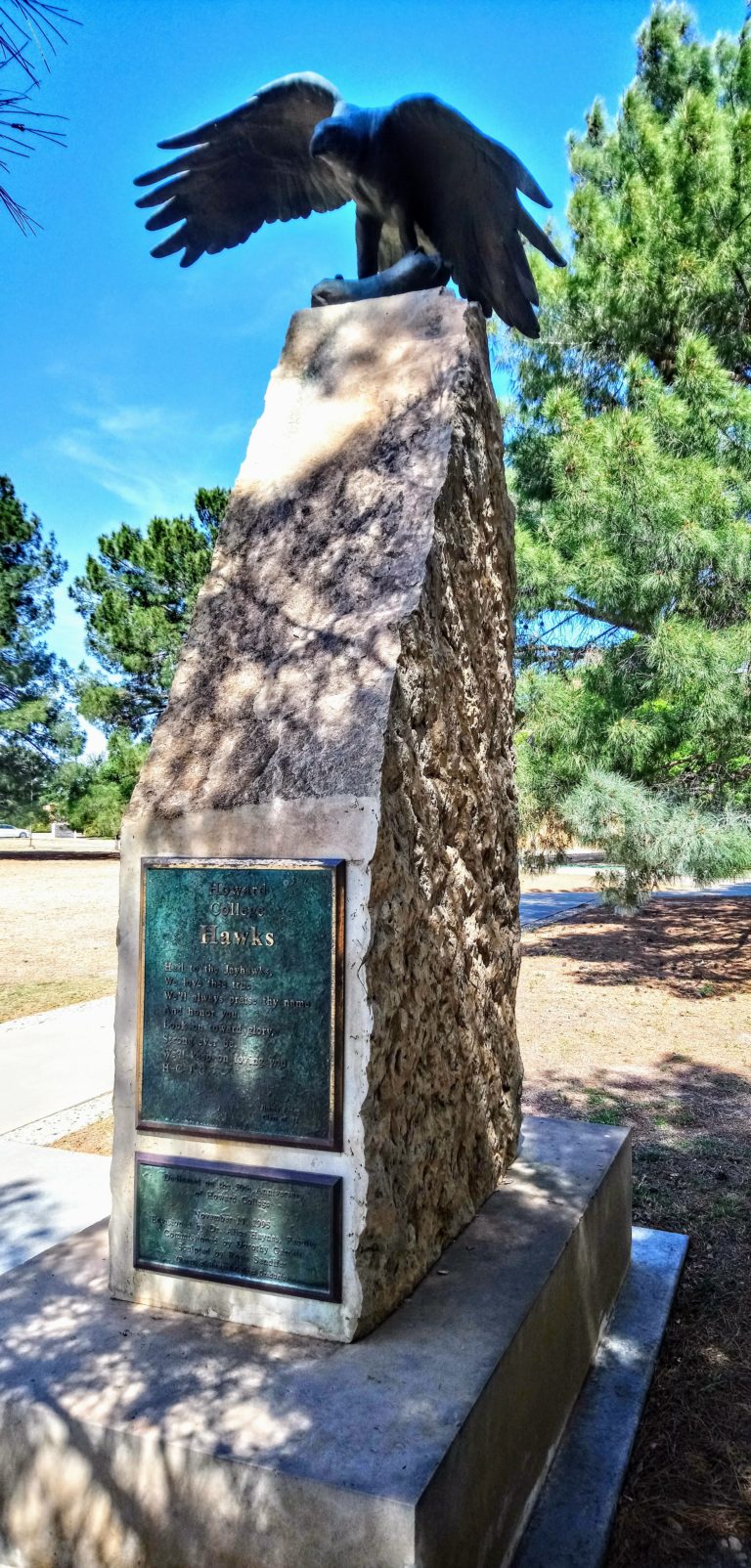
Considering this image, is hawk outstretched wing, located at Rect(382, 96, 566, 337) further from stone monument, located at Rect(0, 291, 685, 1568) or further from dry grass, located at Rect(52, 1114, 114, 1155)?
dry grass, located at Rect(52, 1114, 114, 1155)

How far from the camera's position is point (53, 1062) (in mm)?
5871

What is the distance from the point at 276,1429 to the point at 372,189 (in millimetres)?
3407

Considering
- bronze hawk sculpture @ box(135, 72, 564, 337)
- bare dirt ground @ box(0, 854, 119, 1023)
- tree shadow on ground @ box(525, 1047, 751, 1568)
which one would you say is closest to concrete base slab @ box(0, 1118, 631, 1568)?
tree shadow on ground @ box(525, 1047, 751, 1568)

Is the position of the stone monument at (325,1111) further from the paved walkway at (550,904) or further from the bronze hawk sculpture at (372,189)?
the paved walkway at (550,904)

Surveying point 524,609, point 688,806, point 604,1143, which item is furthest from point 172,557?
point 604,1143

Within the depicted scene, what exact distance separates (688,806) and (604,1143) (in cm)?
467

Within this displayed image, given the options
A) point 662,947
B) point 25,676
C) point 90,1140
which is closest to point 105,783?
point 25,676

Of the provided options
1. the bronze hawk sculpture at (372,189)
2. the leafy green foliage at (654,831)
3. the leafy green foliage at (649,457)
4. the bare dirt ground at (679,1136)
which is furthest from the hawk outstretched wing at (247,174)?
the leafy green foliage at (654,831)

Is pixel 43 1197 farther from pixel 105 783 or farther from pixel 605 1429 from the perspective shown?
pixel 105 783

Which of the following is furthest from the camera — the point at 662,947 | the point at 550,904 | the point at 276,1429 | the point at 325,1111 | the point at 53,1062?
the point at 550,904

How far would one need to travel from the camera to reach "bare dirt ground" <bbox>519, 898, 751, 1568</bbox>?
2344 mm

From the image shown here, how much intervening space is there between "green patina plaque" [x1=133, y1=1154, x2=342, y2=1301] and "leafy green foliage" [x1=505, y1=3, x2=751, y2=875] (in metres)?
5.63

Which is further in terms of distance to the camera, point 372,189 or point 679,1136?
point 679,1136

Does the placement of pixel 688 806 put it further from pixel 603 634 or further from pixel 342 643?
pixel 342 643
